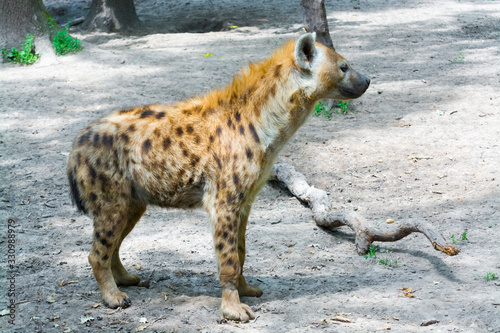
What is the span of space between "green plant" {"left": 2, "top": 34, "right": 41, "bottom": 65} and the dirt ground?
7.8 inches

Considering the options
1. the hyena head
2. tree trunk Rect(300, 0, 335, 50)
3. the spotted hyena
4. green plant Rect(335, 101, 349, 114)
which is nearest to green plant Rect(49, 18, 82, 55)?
tree trunk Rect(300, 0, 335, 50)

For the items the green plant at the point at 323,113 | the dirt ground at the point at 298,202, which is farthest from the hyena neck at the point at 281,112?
the green plant at the point at 323,113

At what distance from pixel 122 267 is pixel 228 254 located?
1021mm

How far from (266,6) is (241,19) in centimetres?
164

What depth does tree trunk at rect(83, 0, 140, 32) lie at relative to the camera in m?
13.7

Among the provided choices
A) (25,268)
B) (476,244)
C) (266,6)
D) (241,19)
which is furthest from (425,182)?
(266,6)

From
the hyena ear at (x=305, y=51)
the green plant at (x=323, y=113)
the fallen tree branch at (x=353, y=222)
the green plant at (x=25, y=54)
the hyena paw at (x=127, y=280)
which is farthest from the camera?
the green plant at (x=25, y=54)

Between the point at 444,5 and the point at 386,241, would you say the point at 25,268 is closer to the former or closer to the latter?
the point at 386,241

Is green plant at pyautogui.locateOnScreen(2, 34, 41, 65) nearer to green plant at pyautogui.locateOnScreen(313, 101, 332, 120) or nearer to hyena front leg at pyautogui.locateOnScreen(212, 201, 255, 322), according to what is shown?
green plant at pyautogui.locateOnScreen(313, 101, 332, 120)

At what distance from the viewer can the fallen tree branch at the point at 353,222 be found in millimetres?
4602

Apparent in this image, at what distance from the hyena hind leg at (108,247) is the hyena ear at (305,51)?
163 cm

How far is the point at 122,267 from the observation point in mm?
4492

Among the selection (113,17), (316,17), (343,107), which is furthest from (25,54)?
(343,107)

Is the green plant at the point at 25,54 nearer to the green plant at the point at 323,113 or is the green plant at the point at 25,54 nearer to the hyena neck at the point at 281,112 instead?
the green plant at the point at 323,113
